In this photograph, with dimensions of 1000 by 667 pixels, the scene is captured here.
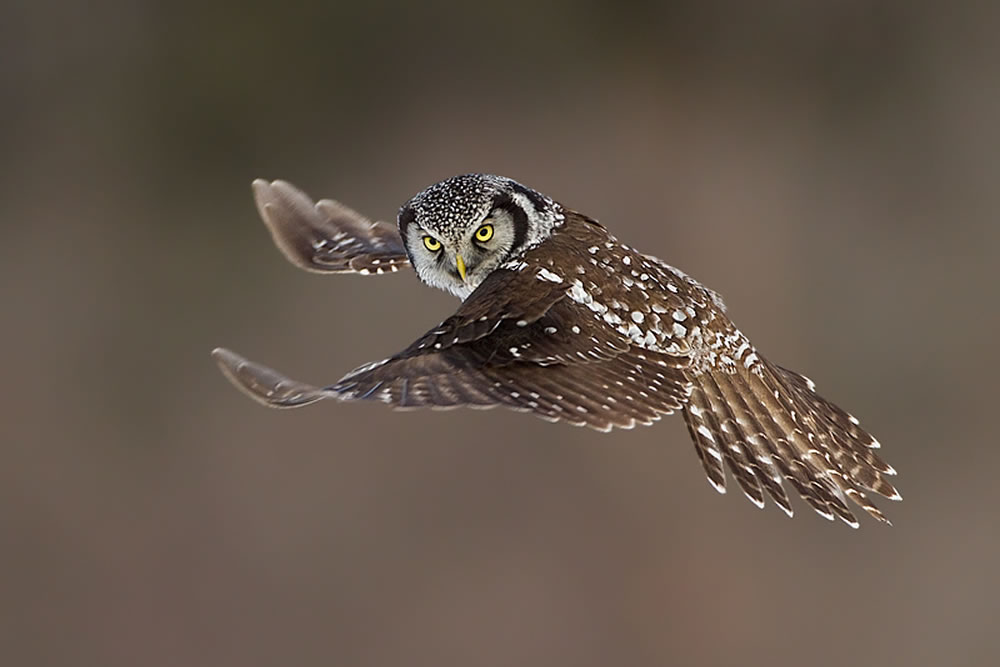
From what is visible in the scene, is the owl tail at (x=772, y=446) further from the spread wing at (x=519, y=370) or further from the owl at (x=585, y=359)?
the spread wing at (x=519, y=370)

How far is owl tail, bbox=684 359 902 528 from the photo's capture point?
72.2 inches

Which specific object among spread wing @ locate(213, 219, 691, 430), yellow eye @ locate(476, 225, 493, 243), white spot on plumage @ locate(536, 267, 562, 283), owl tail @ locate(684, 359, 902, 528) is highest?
owl tail @ locate(684, 359, 902, 528)

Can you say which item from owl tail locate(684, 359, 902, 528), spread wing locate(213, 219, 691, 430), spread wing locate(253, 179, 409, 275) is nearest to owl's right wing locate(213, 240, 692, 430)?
spread wing locate(213, 219, 691, 430)

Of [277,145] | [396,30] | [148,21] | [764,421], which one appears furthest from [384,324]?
[764,421]

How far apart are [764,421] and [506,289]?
18.8 inches

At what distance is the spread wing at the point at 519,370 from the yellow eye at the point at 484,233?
0.07 metres

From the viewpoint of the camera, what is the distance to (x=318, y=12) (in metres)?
3.50

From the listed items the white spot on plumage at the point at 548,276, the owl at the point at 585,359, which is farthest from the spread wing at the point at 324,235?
the white spot on plumage at the point at 548,276

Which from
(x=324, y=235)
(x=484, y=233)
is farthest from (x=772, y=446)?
(x=324, y=235)

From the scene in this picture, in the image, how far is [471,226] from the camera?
1734 mm

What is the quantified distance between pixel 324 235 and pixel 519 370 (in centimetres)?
78

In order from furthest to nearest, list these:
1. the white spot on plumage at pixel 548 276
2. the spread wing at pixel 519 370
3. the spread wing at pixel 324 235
Result: the spread wing at pixel 324 235, the white spot on plumage at pixel 548 276, the spread wing at pixel 519 370

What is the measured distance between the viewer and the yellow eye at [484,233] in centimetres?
175

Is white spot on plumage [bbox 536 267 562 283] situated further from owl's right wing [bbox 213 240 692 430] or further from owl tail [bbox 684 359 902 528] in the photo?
owl tail [bbox 684 359 902 528]
